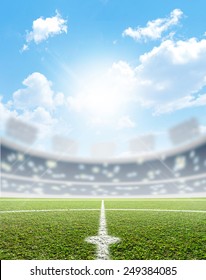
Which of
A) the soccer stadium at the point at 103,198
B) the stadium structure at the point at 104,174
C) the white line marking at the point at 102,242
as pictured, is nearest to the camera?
the white line marking at the point at 102,242

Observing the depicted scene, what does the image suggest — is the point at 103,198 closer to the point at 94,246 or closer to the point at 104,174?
the point at 94,246

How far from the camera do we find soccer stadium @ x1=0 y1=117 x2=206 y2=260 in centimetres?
396

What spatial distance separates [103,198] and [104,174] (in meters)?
49.2

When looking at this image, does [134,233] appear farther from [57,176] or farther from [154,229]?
[57,176]

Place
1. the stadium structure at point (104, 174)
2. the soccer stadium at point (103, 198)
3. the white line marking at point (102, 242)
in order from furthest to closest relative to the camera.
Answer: the stadium structure at point (104, 174)
the soccer stadium at point (103, 198)
the white line marking at point (102, 242)

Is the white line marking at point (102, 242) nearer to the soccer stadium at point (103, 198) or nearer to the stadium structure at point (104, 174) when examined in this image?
the soccer stadium at point (103, 198)

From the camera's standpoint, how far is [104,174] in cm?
8756

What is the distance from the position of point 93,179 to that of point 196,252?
82834mm

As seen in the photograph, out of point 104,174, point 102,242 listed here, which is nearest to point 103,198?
point 102,242

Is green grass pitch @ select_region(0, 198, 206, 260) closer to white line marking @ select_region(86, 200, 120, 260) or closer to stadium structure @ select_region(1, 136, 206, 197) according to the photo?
white line marking @ select_region(86, 200, 120, 260)

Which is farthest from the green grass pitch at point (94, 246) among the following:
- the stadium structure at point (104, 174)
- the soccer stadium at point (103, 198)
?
the stadium structure at point (104, 174)

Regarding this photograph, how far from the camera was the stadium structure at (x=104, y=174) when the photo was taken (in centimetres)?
6756

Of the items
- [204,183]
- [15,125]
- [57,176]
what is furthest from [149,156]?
[15,125]
